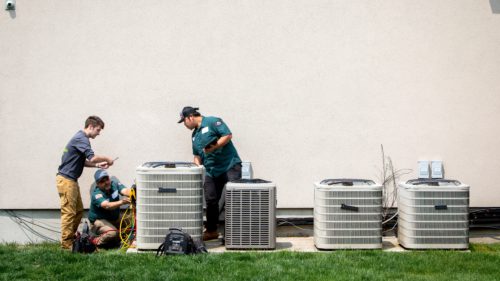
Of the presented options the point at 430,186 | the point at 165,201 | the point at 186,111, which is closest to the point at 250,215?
the point at 165,201

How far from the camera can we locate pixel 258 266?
6746 millimetres

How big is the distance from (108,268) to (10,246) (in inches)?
98.9

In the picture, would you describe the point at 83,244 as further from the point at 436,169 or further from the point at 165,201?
the point at 436,169

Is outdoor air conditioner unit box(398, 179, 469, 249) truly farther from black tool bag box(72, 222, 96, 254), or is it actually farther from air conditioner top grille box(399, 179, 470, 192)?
black tool bag box(72, 222, 96, 254)

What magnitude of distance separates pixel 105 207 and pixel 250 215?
1.99 m

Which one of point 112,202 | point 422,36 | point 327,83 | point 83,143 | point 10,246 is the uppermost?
point 422,36

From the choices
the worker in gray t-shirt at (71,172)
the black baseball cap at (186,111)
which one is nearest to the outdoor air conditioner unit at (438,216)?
the black baseball cap at (186,111)

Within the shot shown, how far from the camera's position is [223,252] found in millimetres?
7520

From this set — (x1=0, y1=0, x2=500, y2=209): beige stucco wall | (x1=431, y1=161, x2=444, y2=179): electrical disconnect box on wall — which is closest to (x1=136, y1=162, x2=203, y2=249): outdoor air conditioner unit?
(x1=0, y1=0, x2=500, y2=209): beige stucco wall

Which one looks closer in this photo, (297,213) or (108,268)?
(108,268)

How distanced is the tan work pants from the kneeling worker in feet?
0.96

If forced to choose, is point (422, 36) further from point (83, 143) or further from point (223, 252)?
point (83, 143)

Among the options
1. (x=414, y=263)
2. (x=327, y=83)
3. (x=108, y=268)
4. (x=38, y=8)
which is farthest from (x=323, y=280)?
(x=38, y=8)

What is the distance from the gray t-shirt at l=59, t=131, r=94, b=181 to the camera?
8164 millimetres
